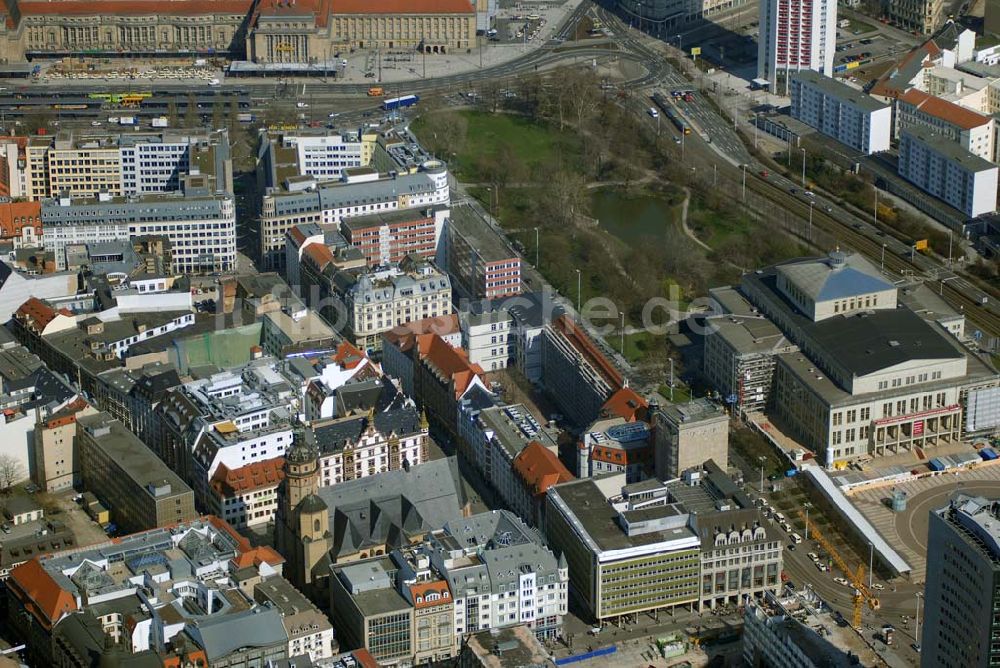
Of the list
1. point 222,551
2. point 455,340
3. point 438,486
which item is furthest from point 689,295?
point 222,551

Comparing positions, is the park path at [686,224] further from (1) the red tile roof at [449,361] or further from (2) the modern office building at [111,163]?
(2) the modern office building at [111,163]

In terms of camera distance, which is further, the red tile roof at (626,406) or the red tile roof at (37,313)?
the red tile roof at (37,313)

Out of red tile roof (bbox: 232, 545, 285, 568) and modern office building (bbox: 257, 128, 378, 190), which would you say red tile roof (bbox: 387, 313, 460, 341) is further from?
red tile roof (bbox: 232, 545, 285, 568)

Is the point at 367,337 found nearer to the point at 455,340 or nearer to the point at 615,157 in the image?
the point at 455,340

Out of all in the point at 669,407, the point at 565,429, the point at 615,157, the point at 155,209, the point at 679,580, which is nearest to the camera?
the point at 679,580

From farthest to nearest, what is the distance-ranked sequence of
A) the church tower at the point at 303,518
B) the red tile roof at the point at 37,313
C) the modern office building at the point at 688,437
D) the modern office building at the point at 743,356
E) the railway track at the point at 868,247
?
the railway track at the point at 868,247 → the red tile roof at the point at 37,313 → the modern office building at the point at 743,356 → the modern office building at the point at 688,437 → the church tower at the point at 303,518

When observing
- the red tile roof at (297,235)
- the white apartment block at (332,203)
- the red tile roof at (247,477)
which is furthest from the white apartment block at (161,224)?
the red tile roof at (247,477)
